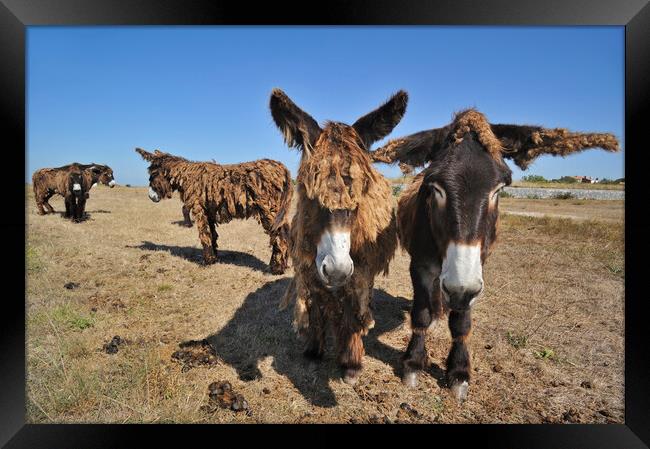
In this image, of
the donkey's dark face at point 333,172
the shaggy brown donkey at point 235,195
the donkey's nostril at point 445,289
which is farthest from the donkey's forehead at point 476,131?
the shaggy brown donkey at point 235,195

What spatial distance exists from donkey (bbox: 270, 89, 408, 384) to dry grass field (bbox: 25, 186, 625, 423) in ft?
2.02

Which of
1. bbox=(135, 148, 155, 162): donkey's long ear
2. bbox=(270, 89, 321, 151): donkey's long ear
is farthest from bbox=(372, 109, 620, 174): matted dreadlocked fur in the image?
bbox=(135, 148, 155, 162): donkey's long ear

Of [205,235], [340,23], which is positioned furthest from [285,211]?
[205,235]

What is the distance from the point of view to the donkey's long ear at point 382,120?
8.12ft

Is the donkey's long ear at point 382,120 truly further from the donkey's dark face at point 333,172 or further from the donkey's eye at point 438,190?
the donkey's eye at point 438,190

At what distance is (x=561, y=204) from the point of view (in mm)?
7191

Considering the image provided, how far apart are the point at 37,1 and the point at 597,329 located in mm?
6758

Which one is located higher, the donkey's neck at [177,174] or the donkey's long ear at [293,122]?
the donkey's neck at [177,174]

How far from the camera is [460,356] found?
2.87 metres

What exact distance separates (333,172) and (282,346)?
238 cm

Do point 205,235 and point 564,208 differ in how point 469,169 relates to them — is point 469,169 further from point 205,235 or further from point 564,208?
point 564,208

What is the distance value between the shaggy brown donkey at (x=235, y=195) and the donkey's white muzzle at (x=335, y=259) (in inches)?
164

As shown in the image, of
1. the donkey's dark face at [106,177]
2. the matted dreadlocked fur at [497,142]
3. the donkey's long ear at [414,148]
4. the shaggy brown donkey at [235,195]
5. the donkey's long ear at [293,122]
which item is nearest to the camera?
the matted dreadlocked fur at [497,142]

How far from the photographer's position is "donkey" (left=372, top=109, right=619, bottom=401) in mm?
2053
